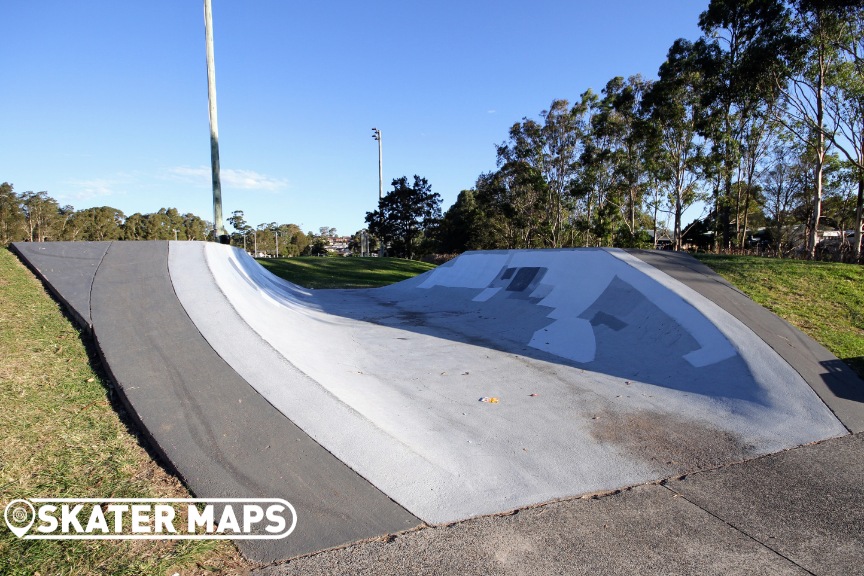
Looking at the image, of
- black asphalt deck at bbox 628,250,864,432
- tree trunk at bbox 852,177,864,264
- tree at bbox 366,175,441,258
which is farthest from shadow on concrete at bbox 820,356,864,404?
tree at bbox 366,175,441,258

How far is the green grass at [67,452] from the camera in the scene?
7.03 feet

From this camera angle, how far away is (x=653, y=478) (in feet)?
10.4

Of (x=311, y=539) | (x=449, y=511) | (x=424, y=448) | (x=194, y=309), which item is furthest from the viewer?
(x=194, y=309)

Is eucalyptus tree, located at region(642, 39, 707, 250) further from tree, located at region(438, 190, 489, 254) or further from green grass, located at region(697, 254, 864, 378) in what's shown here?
tree, located at region(438, 190, 489, 254)

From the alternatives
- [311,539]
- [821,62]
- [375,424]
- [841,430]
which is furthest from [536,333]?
[821,62]

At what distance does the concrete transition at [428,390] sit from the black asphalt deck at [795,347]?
0.03m

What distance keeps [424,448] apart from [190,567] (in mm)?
1661

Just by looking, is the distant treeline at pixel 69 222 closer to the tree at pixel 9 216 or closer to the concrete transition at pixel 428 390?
the tree at pixel 9 216

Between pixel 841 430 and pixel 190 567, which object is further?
pixel 841 430

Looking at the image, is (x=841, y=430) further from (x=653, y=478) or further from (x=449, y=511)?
(x=449, y=511)

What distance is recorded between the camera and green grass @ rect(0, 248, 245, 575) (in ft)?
7.03

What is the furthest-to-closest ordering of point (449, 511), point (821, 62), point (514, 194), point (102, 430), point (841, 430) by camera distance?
point (514, 194) < point (821, 62) < point (841, 430) < point (102, 430) < point (449, 511)

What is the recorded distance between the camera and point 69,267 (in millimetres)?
5594

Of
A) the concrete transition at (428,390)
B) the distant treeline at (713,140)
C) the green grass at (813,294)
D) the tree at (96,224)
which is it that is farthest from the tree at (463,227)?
the tree at (96,224)
